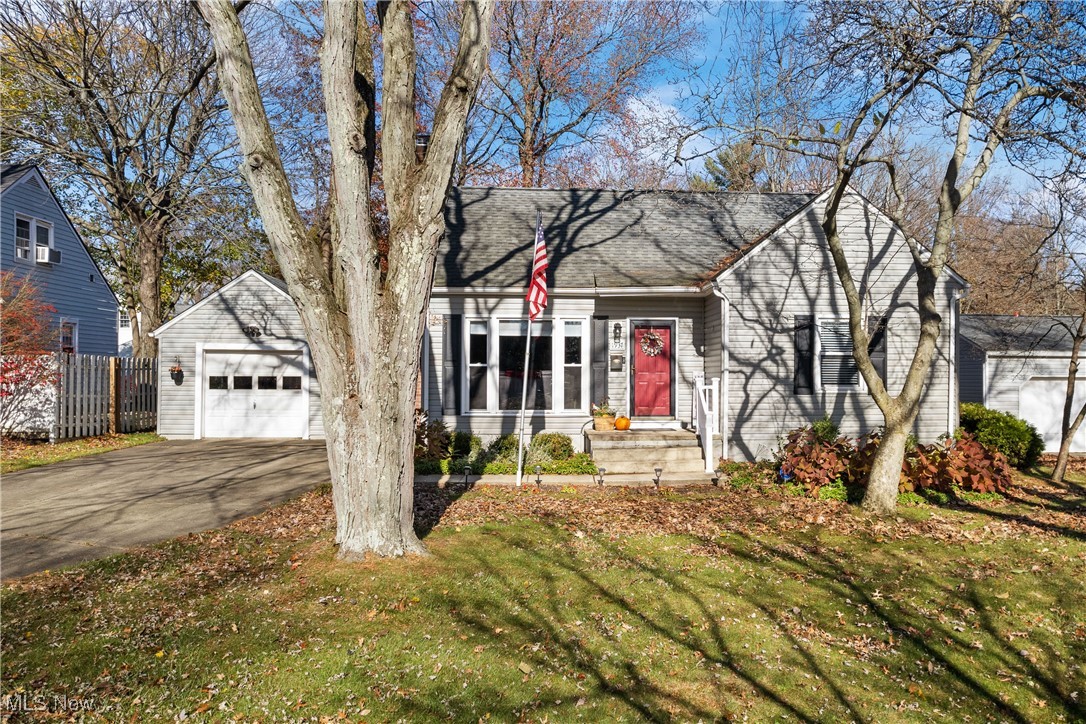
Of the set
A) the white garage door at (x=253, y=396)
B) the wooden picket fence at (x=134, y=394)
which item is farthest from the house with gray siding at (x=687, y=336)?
the wooden picket fence at (x=134, y=394)

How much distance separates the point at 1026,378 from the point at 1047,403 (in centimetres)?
87

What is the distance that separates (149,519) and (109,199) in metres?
16.5

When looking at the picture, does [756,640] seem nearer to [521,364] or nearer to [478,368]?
[521,364]

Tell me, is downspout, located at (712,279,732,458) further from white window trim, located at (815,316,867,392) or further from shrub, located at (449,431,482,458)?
shrub, located at (449,431,482,458)

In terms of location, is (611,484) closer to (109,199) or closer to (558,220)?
(558,220)

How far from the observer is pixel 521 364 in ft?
41.2

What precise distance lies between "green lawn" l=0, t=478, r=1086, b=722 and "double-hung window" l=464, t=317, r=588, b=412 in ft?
15.6

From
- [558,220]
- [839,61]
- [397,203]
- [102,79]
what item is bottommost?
[397,203]

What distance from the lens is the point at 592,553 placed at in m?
6.88

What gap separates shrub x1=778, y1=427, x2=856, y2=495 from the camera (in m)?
9.75

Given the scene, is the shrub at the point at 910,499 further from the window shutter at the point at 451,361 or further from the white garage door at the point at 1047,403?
A: the white garage door at the point at 1047,403

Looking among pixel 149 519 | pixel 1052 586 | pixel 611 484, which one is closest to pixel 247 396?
pixel 149 519

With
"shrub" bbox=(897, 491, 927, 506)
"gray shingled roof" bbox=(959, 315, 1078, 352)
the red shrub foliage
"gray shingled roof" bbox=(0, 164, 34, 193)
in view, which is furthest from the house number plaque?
"gray shingled roof" bbox=(0, 164, 34, 193)

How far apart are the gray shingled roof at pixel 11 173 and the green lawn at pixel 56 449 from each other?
25.0 ft
